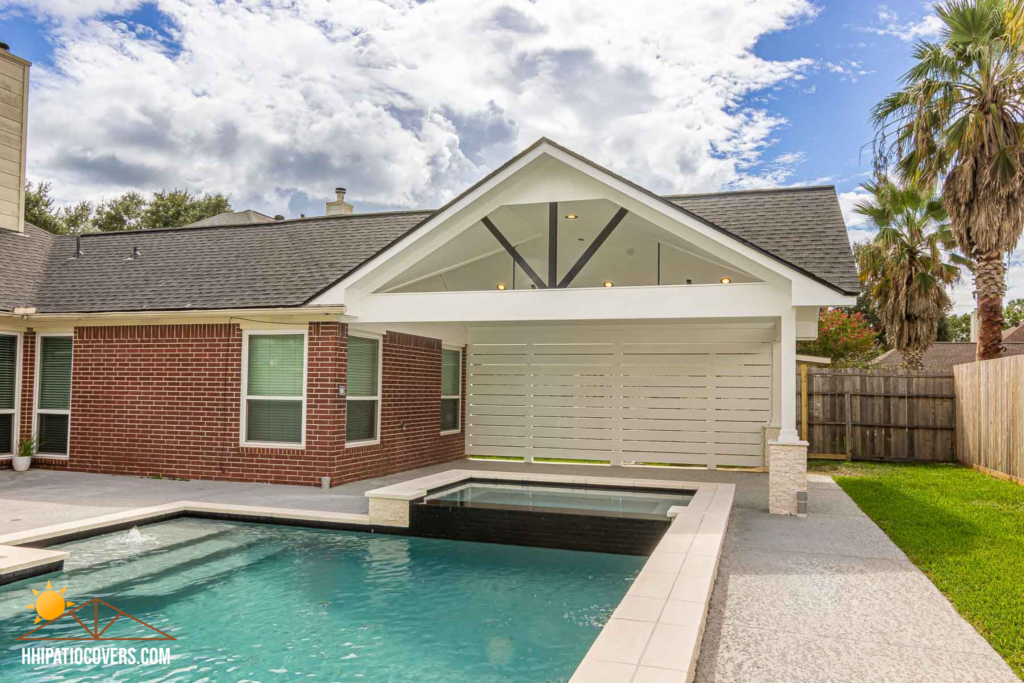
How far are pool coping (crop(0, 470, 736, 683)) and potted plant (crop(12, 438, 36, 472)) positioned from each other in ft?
16.6

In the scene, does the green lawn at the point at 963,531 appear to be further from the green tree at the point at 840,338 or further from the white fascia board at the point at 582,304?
the green tree at the point at 840,338

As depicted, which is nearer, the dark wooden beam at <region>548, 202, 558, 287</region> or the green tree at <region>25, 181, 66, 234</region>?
the dark wooden beam at <region>548, 202, 558, 287</region>

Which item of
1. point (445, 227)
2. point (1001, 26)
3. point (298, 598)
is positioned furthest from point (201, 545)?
point (1001, 26)

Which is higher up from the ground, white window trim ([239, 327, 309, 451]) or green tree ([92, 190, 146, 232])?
green tree ([92, 190, 146, 232])

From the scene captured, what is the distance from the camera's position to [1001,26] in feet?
44.5

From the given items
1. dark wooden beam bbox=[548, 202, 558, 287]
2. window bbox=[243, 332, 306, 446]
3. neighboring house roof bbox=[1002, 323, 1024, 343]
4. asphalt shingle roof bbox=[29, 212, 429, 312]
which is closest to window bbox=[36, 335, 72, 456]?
asphalt shingle roof bbox=[29, 212, 429, 312]

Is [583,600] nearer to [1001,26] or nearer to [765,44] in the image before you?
[1001,26]

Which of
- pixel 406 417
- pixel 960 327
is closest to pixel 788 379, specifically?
pixel 406 417

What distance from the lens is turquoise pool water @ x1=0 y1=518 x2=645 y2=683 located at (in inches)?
183

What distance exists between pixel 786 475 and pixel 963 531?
1.87 meters

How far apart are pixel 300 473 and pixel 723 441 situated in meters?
8.01

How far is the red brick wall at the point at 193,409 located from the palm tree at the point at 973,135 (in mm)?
11182

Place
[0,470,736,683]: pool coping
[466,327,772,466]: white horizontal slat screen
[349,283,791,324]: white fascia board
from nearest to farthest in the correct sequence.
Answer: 1. [0,470,736,683]: pool coping
2. [349,283,791,324]: white fascia board
3. [466,327,772,466]: white horizontal slat screen

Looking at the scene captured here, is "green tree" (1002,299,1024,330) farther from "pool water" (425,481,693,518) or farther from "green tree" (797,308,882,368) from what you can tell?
"pool water" (425,481,693,518)
